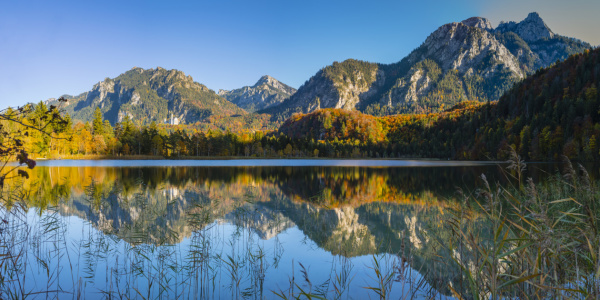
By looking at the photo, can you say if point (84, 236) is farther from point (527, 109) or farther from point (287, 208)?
point (527, 109)

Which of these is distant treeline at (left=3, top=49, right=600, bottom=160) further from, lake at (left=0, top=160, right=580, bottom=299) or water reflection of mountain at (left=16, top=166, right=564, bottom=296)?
lake at (left=0, top=160, right=580, bottom=299)

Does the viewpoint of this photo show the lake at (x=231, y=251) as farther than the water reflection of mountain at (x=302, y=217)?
No

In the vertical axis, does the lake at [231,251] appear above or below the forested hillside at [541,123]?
below

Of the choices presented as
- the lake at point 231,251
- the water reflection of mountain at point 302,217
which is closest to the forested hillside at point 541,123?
the water reflection of mountain at point 302,217

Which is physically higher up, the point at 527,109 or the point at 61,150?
the point at 527,109

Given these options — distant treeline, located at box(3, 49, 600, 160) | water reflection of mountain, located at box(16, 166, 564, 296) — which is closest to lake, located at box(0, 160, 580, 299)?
water reflection of mountain, located at box(16, 166, 564, 296)

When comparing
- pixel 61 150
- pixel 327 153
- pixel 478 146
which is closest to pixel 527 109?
pixel 478 146

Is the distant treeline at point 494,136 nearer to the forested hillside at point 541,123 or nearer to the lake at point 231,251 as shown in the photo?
the forested hillside at point 541,123

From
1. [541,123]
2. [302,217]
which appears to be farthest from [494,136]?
[302,217]

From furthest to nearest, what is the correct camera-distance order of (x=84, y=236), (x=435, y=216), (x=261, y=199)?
(x=261, y=199) → (x=435, y=216) → (x=84, y=236)

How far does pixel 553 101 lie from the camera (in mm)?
92812

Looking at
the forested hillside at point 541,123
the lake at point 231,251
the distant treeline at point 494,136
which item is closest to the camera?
the lake at point 231,251

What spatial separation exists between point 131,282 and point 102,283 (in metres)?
0.69

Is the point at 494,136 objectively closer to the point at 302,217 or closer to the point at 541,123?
the point at 541,123
